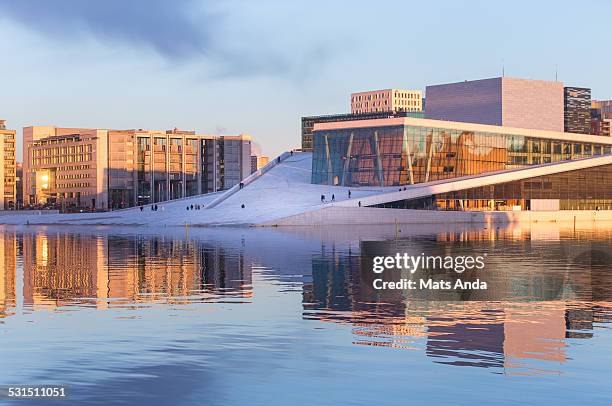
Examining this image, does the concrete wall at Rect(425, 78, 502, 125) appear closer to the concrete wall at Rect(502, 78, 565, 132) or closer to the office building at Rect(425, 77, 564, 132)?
the office building at Rect(425, 77, 564, 132)

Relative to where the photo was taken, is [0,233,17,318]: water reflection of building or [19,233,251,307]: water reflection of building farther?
[19,233,251,307]: water reflection of building

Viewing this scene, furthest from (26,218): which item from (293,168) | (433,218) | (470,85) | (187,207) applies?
(470,85)

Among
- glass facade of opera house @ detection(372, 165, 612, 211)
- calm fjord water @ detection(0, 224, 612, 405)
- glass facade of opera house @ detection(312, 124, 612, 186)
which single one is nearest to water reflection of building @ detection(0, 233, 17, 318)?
calm fjord water @ detection(0, 224, 612, 405)

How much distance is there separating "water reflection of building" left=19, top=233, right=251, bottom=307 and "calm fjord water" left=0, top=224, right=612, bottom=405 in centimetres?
11

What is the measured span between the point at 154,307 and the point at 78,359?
27.7 ft

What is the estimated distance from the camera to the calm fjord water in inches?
624

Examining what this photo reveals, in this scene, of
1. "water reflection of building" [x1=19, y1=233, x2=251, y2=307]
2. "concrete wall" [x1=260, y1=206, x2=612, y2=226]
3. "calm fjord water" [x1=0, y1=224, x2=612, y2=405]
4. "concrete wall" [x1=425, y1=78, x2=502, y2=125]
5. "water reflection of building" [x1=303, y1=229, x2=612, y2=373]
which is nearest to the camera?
"calm fjord water" [x1=0, y1=224, x2=612, y2=405]

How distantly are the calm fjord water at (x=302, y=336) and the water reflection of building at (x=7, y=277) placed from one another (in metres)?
0.10

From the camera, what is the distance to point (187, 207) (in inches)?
4656

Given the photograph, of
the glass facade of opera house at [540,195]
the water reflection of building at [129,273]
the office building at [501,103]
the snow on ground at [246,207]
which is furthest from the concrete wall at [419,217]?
the water reflection of building at [129,273]

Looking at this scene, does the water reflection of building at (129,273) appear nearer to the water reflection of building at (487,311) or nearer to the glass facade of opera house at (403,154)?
the water reflection of building at (487,311)

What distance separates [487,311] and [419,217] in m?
87.2

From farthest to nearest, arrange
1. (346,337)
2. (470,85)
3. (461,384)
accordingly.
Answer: (470,85), (346,337), (461,384)

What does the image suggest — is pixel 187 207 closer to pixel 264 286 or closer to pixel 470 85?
pixel 470 85
